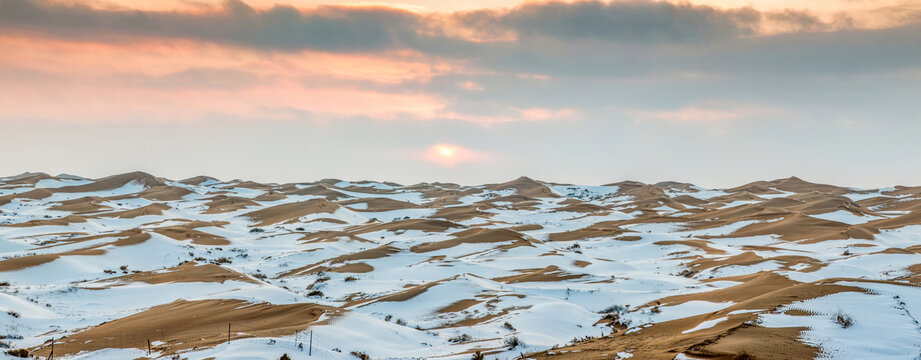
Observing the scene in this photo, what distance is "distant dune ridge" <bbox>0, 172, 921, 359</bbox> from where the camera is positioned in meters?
14.6

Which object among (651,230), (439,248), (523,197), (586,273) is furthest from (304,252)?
(523,197)

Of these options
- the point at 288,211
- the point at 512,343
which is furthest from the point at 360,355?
the point at 288,211

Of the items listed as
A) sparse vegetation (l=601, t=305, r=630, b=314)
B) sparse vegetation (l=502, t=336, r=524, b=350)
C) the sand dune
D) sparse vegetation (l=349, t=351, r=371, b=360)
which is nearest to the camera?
sparse vegetation (l=349, t=351, r=371, b=360)

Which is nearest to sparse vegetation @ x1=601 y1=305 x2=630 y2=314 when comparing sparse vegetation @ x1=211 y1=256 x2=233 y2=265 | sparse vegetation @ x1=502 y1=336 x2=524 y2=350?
sparse vegetation @ x1=502 y1=336 x2=524 y2=350

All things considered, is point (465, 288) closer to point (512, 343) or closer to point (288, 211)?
point (512, 343)

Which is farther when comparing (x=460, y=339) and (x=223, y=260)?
(x=223, y=260)

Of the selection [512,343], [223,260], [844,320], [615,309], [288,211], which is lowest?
[288,211]

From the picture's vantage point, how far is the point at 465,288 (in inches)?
1073

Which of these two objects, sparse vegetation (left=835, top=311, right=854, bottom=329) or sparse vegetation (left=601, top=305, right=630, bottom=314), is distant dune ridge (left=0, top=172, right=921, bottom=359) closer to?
sparse vegetation (left=835, top=311, right=854, bottom=329)

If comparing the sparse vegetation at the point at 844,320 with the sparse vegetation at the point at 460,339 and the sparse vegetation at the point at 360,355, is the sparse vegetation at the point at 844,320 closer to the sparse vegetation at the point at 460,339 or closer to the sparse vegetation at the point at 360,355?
the sparse vegetation at the point at 460,339

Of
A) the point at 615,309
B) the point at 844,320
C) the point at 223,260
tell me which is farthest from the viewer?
the point at 223,260

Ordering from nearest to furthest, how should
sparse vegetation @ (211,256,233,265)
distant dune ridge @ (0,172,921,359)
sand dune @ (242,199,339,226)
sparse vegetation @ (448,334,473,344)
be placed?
distant dune ridge @ (0,172,921,359), sparse vegetation @ (448,334,473,344), sparse vegetation @ (211,256,233,265), sand dune @ (242,199,339,226)

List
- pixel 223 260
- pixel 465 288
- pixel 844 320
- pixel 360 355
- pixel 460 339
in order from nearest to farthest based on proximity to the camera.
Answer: pixel 844 320 → pixel 360 355 → pixel 460 339 → pixel 465 288 → pixel 223 260

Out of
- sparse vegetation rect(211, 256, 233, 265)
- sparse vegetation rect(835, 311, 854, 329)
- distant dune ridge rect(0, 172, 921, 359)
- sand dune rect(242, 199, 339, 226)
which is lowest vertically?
sand dune rect(242, 199, 339, 226)
